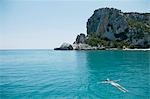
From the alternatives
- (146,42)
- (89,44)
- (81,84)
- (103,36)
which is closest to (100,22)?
(103,36)

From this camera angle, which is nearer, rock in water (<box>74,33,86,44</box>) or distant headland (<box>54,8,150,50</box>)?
distant headland (<box>54,8,150,50</box>)

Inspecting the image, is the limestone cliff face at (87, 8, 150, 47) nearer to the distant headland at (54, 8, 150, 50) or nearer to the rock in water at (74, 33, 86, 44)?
the distant headland at (54, 8, 150, 50)

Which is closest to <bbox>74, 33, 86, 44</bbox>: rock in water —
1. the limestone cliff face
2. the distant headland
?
the distant headland

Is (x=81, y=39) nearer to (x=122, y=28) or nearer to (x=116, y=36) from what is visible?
(x=116, y=36)

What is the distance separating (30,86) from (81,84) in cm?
633

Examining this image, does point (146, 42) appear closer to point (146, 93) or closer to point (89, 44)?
point (89, 44)

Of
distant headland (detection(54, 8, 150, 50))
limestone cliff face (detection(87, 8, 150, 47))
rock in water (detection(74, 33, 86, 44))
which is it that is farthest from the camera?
rock in water (detection(74, 33, 86, 44))

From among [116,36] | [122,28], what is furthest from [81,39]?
[122,28]

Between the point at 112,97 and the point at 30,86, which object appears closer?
the point at 112,97

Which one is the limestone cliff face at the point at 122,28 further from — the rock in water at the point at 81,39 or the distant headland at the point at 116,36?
the rock in water at the point at 81,39

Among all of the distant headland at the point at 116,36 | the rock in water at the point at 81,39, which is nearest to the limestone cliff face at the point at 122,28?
the distant headland at the point at 116,36

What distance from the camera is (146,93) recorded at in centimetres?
2667

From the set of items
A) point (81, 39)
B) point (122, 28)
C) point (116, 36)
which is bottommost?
point (81, 39)

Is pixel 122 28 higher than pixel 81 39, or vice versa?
pixel 122 28
